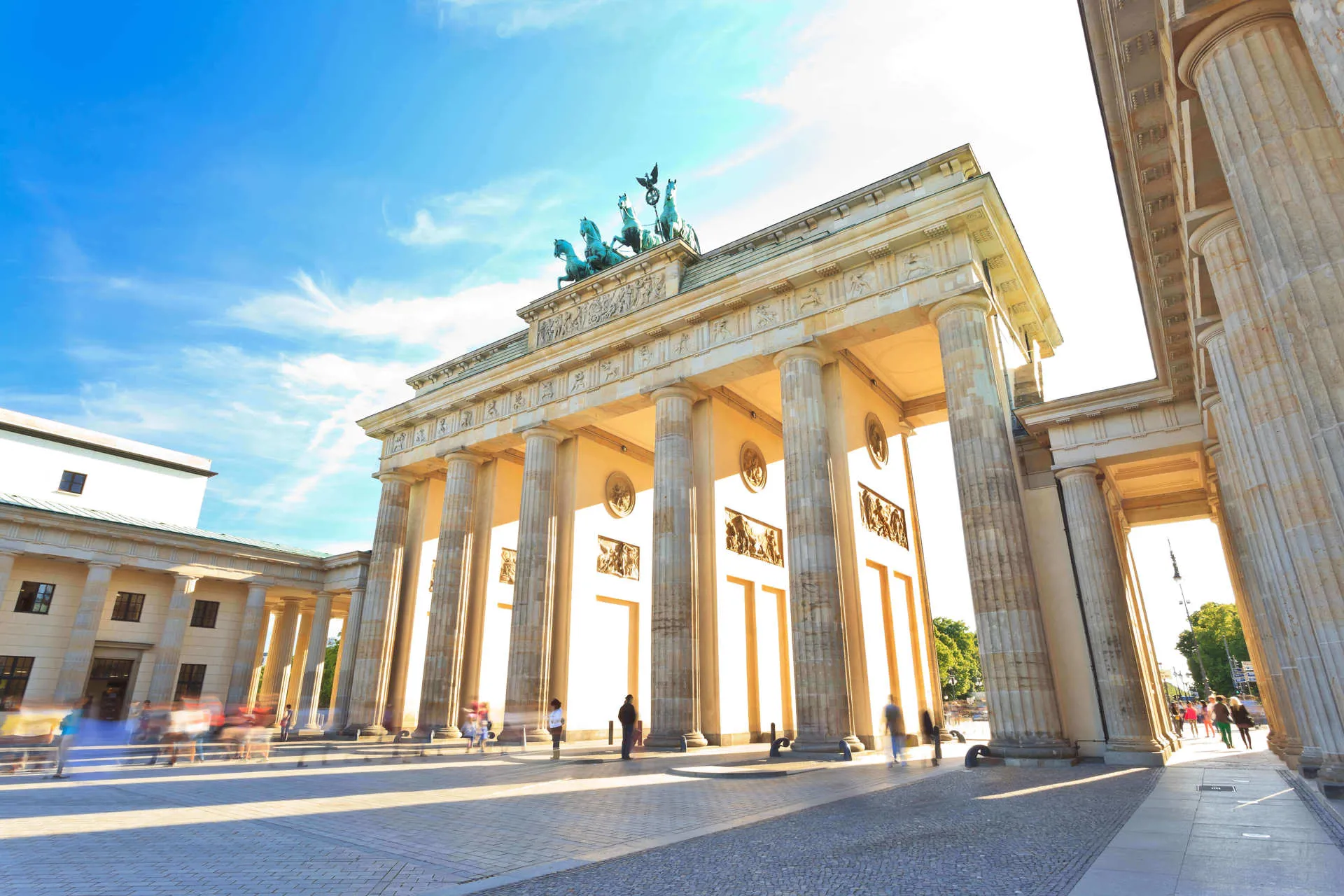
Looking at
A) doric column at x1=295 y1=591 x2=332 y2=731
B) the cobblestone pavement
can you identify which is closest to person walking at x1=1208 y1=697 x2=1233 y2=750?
the cobblestone pavement

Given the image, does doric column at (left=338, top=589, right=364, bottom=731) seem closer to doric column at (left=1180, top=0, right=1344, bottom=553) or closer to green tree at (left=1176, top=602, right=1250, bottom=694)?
doric column at (left=1180, top=0, right=1344, bottom=553)

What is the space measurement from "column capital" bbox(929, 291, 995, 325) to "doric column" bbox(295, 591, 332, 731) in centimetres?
3135

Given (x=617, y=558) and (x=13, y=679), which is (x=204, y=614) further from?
(x=617, y=558)

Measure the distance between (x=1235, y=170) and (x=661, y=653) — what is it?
16712mm

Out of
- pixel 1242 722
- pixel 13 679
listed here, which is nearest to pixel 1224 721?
pixel 1242 722

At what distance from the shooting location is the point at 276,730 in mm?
32844

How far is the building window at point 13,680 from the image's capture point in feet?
89.1

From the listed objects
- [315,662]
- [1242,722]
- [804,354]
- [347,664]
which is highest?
[804,354]

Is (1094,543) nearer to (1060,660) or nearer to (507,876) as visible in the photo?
(1060,660)

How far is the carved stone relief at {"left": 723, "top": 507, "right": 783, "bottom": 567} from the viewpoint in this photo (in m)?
23.7

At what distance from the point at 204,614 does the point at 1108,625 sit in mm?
37556

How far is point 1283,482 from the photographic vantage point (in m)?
7.84

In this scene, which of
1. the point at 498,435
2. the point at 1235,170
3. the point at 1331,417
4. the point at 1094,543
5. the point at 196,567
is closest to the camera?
the point at 1331,417

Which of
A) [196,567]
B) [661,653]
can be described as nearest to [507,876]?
[661,653]
